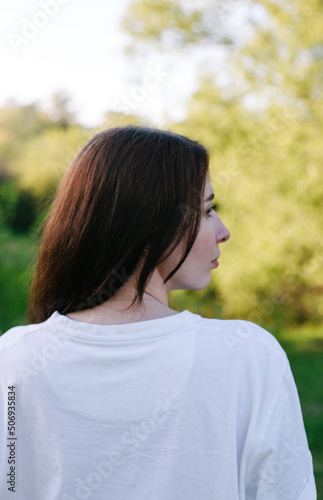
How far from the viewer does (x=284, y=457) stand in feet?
3.39

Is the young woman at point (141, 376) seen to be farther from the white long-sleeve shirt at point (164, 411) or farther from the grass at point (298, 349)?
the grass at point (298, 349)

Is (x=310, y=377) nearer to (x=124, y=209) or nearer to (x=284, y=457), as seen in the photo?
(x=284, y=457)

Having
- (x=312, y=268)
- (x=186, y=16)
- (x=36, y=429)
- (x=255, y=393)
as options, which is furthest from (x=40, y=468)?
(x=186, y=16)

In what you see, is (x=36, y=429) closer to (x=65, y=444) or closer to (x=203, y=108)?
(x=65, y=444)

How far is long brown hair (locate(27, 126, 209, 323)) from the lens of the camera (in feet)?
3.52

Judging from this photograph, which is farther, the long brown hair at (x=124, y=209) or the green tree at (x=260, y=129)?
the green tree at (x=260, y=129)

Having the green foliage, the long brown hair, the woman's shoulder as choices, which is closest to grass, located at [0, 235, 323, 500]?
the long brown hair

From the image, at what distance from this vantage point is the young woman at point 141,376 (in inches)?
39.7

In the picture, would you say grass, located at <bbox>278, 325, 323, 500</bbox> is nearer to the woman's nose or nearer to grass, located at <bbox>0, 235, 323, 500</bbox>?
grass, located at <bbox>0, 235, 323, 500</bbox>

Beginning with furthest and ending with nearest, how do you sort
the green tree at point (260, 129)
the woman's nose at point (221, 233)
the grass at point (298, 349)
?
1. the green tree at point (260, 129)
2. the grass at point (298, 349)
3. the woman's nose at point (221, 233)

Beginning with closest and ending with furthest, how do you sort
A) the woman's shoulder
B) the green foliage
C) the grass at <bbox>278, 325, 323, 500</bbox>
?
the woman's shoulder → the grass at <bbox>278, 325, 323, 500</bbox> → the green foliage

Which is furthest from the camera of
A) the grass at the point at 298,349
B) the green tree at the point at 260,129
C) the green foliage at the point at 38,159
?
the green foliage at the point at 38,159

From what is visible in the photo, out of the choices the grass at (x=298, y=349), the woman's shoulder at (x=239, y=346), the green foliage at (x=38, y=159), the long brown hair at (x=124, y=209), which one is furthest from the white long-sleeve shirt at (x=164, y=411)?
the green foliage at (x=38, y=159)

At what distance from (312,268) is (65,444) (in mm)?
7068
